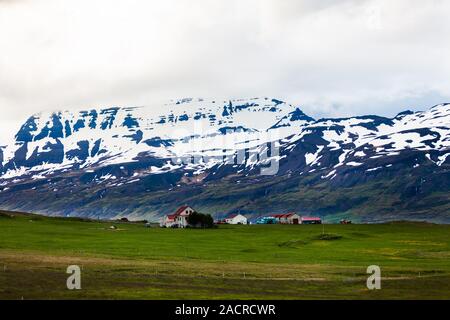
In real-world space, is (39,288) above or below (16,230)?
below

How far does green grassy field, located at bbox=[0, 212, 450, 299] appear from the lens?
64000 millimetres

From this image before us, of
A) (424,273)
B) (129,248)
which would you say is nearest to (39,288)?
(424,273)

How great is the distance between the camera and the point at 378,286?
228 ft

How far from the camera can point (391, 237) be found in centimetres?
16625

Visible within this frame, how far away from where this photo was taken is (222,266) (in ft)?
303

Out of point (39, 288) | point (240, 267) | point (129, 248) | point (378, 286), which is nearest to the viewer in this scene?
point (39, 288)

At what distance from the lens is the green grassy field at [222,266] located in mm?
64000

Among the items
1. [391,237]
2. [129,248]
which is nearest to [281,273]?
[129,248]

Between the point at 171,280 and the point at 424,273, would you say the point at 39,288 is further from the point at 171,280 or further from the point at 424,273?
the point at 424,273
